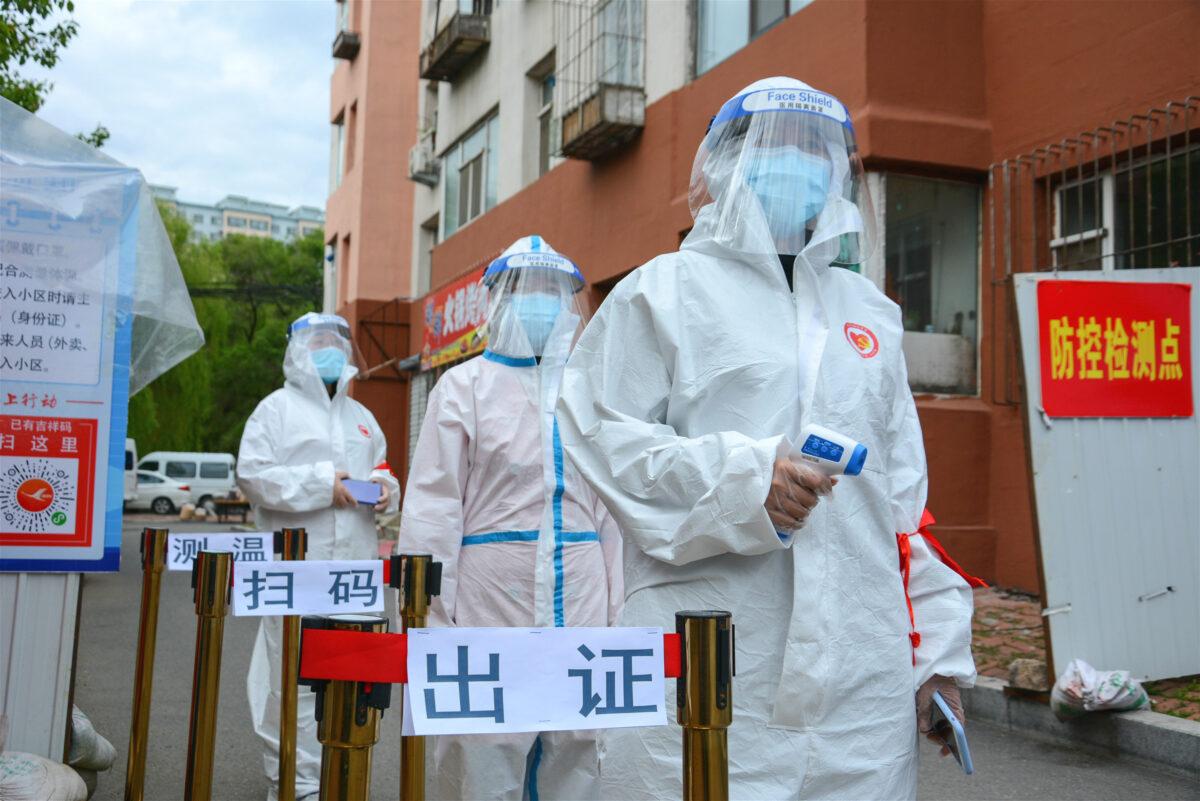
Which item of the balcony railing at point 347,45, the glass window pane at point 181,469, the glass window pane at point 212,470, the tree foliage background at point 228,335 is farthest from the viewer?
the glass window pane at point 212,470

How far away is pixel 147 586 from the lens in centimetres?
415

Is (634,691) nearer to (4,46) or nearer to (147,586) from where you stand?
(147,586)

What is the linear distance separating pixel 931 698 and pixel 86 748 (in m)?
3.36

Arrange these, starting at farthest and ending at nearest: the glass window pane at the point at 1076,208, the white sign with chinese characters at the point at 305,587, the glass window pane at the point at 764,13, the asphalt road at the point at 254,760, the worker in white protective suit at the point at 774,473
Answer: the glass window pane at the point at 764,13 → the glass window pane at the point at 1076,208 → the asphalt road at the point at 254,760 → the white sign with chinese characters at the point at 305,587 → the worker in white protective suit at the point at 774,473

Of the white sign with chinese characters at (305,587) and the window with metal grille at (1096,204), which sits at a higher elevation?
the window with metal grille at (1096,204)

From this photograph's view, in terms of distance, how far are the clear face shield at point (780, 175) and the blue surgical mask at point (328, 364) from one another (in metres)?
3.80

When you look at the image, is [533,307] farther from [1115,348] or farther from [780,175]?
[1115,348]

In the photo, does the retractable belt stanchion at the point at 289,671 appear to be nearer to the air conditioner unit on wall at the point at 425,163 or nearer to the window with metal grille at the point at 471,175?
the window with metal grille at the point at 471,175

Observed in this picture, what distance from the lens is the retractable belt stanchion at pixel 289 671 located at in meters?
3.95

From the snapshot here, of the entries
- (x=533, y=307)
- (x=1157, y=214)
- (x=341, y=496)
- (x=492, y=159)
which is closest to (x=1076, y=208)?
(x=1157, y=214)

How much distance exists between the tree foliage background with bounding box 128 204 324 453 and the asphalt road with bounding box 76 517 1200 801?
53.3ft

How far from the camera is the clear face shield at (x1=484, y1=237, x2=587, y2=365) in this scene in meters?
4.27

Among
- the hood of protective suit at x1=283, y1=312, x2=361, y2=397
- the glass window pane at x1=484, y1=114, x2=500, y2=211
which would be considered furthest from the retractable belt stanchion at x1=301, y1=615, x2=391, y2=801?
the glass window pane at x1=484, y1=114, x2=500, y2=211

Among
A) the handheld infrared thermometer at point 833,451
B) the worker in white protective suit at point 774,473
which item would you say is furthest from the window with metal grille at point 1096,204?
the handheld infrared thermometer at point 833,451
